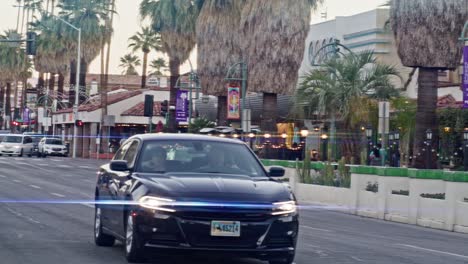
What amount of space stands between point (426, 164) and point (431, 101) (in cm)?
209

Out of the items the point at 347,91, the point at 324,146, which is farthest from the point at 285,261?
the point at 324,146

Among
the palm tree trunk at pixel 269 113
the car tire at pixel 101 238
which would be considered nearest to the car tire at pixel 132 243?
the car tire at pixel 101 238

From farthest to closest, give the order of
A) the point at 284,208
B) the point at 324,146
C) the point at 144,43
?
the point at 144,43 → the point at 324,146 → the point at 284,208

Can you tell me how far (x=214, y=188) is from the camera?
11.9m

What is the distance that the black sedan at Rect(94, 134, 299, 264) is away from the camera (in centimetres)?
1162

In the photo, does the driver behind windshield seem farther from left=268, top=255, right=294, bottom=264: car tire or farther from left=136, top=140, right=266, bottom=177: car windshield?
left=268, top=255, right=294, bottom=264: car tire

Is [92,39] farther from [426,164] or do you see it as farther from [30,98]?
[426,164]

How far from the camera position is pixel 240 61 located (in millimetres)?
54125

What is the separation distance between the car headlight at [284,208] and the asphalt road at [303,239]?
1.60 m

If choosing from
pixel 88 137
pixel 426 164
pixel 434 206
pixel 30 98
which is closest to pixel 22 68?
pixel 30 98

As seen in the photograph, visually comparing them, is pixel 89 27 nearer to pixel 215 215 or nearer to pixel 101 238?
pixel 101 238

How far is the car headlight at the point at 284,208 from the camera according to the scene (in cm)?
1190

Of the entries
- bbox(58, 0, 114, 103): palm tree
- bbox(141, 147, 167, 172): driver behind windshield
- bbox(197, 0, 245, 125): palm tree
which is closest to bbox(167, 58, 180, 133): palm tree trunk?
bbox(197, 0, 245, 125): palm tree

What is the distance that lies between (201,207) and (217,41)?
44.0 m
